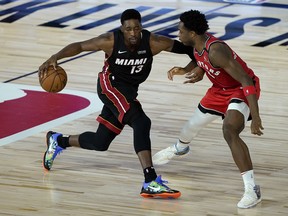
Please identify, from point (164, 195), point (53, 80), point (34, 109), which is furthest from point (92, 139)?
point (34, 109)

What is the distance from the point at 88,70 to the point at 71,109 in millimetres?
1955

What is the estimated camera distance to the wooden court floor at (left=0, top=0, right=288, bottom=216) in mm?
7172

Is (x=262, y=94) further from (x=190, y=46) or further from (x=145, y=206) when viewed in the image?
(x=145, y=206)

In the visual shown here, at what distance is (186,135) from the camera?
796 cm

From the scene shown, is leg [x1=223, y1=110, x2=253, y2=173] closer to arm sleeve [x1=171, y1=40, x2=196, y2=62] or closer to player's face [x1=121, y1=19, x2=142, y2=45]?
arm sleeve [x1=171, y1=40, x2=196, y2=62]

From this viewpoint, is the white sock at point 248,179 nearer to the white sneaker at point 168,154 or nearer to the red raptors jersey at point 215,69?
the red raptors jersey at point 215,69

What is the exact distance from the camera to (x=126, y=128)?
373 inches

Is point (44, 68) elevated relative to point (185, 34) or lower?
lower

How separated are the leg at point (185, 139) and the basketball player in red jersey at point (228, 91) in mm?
17

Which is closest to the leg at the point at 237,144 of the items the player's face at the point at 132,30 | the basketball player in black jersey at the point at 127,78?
the basketball player in black jersey at the point at 127,78

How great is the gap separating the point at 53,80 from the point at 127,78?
0.57 meters

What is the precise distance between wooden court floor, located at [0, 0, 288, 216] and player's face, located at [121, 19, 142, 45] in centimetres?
111

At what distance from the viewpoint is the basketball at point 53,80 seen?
757cm

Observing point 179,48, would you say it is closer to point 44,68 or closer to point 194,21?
point 194,21
